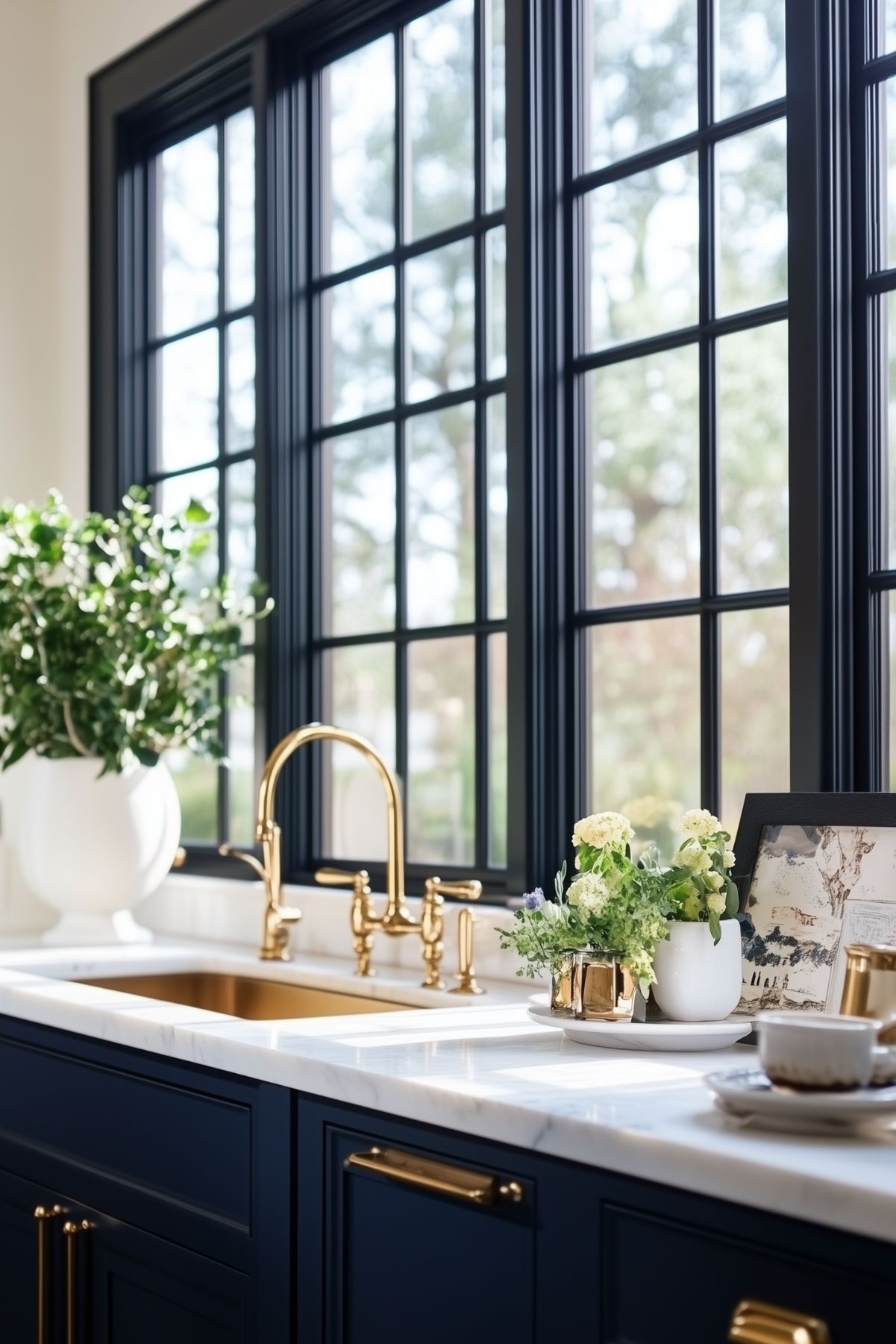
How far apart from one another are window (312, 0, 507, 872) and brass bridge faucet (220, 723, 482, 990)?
0.74 ft

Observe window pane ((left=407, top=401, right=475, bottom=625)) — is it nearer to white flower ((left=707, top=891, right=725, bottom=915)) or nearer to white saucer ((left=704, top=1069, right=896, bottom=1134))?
white flower ((left=707, top=891, right=725, bottom=915))

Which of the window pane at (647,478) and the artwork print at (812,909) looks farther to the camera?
the window pane at (647,478)

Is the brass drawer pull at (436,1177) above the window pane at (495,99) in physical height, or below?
below

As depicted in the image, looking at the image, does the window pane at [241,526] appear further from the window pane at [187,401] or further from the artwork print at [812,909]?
the artwork print at [812,909]

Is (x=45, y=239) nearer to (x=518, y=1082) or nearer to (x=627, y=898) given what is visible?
(x=627, y=898)

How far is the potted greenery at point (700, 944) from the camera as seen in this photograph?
176cm

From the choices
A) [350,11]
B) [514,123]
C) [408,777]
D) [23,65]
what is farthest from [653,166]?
[23,65]

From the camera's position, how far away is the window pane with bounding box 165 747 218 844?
3514mm

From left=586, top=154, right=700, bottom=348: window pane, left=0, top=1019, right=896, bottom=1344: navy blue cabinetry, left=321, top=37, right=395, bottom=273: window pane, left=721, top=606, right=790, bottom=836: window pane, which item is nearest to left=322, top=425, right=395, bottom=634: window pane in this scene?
left=321, top=37, right=395, bottom=273: window pane

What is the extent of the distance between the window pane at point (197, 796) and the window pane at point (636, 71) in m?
1.57

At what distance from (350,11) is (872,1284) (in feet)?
8.61

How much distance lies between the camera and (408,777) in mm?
2992

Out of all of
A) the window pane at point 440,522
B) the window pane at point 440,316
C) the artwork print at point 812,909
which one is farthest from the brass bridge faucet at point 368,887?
the window pane at point 440,316

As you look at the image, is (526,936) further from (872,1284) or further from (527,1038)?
(872,1284)
